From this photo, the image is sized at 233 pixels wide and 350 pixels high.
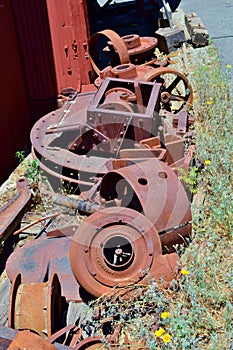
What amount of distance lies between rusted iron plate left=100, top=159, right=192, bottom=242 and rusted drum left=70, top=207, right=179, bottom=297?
0.45 ft

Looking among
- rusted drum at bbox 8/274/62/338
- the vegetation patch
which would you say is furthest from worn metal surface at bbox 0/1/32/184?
rusted drum at bbox 8/274/62/338

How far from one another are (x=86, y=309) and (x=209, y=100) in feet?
10.7

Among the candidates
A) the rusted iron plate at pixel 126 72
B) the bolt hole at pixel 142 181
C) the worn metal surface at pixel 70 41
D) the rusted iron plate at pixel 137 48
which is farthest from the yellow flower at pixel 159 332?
the rusted iron plate at pixel 137 48

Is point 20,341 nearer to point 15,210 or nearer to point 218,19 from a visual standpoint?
point 15,210

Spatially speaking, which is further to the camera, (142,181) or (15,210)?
(15,210)

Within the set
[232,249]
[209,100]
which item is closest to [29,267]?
[232,249]

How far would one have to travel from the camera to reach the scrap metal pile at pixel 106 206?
3.06 meters

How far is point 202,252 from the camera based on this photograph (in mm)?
3447

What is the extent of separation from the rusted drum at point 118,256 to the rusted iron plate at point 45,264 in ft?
0.83

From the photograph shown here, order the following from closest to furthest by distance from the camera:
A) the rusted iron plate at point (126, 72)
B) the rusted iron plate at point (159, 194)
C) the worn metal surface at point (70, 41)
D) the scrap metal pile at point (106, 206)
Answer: the scrap metal pile at point (106, 206)
the rusted iron plate at point (159, 194)
the rusted iron plate at point (126, 72)
the worn metal surface at point (70, 41)

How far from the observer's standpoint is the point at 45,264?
11.3ft

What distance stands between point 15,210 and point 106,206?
0.89 meters

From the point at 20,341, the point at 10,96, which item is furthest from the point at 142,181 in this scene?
the point at 10,96

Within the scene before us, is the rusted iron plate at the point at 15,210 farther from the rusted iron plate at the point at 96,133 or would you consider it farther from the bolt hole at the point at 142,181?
the bolt hole at the point at 142,181
